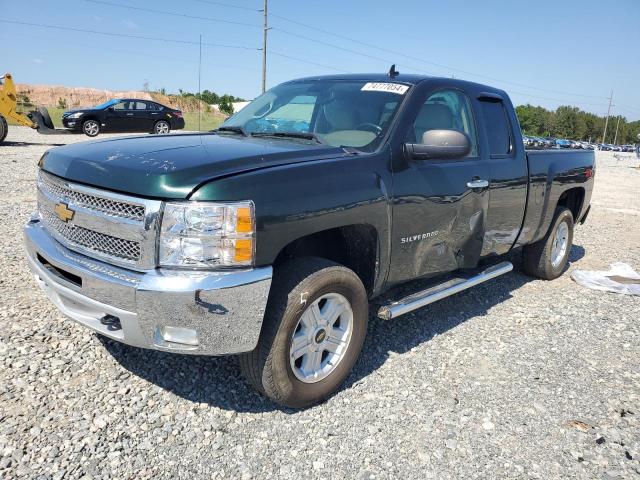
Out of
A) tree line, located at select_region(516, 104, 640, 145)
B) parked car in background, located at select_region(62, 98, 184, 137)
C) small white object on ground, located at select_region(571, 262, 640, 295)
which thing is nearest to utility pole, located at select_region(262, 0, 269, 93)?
parked car in background, located at select_region(62, 98, 184, 137)

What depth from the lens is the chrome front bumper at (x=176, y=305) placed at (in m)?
2.36

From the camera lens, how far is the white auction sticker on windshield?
363cm

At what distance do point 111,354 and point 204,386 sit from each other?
0.72 m

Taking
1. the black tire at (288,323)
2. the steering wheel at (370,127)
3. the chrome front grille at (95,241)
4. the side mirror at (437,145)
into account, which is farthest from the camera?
the steering wheel at (370,127)

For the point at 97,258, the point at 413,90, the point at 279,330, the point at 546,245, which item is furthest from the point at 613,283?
the point at 97,258

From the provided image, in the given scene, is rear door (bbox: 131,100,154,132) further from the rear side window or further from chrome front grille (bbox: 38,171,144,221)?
chrome front grille (bbox: 38,171,144,221)

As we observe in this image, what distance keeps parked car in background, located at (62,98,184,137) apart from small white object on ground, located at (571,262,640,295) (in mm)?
18871

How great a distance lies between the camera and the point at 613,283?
5691 mm

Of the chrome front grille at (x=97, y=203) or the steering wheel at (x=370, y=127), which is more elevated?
the steering wheel at (x=370, y=127)

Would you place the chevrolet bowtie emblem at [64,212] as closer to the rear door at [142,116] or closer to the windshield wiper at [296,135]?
the windshield wiper at [296,135]

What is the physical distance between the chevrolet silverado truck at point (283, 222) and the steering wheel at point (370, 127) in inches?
0.6

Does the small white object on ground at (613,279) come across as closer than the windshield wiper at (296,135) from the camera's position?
No

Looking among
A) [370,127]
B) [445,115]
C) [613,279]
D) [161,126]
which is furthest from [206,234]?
[161,126]

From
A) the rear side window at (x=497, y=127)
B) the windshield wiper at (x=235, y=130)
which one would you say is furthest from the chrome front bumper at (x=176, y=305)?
the rear side window at (x=497, y=127)
